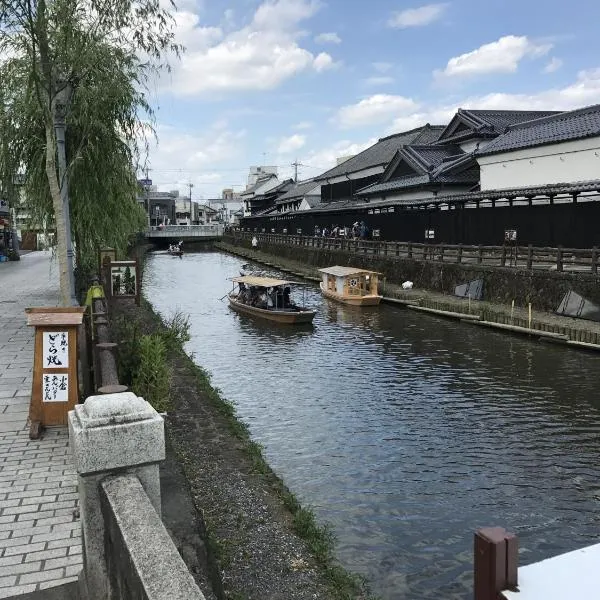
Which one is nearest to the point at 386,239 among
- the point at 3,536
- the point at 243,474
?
the point at 243,474

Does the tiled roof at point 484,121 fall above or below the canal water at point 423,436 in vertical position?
above

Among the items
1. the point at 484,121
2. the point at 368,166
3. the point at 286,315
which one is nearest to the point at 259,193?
the point at 368,166

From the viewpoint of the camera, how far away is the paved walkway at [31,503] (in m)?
4.50

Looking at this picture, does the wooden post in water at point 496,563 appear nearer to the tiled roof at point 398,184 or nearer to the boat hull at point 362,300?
the boat hull at point 362,300

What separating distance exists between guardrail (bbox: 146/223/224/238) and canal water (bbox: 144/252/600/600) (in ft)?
212

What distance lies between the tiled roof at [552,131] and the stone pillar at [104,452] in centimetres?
2484

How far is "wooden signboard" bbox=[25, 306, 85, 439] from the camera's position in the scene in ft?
24.3

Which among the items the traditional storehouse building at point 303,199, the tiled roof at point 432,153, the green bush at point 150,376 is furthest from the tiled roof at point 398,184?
the green bush at point 150,376

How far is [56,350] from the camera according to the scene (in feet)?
24.5

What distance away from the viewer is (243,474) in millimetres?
7906

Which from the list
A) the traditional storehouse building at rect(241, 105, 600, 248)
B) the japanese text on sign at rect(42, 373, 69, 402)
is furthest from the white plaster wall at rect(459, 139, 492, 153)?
the japanese text on sign at rect(42, 373, 69, 402)

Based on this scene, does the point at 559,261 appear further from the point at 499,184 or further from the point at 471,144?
the point at 471,144

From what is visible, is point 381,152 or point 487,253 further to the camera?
point 381,152

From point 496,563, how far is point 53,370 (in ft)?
20.3
